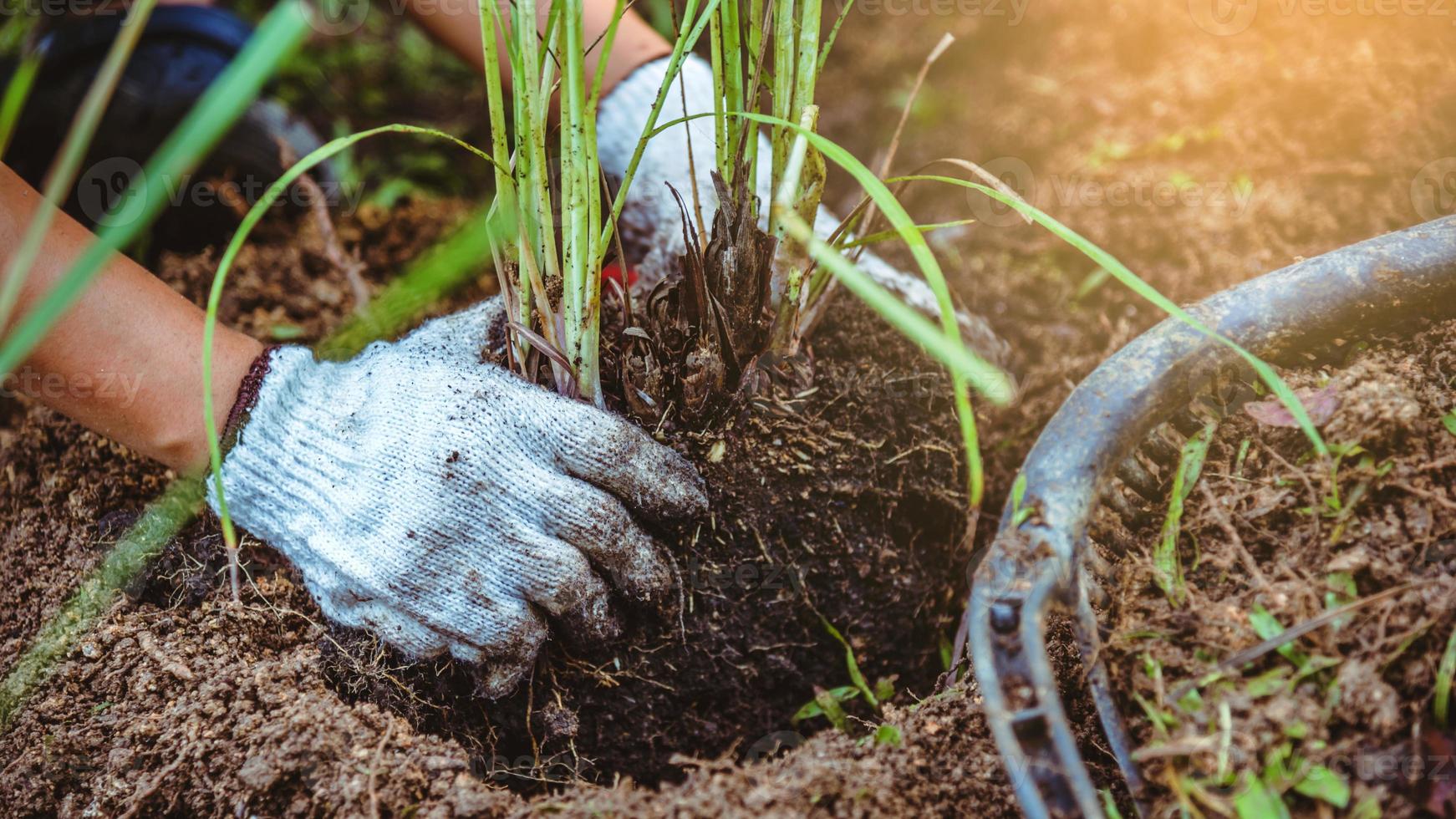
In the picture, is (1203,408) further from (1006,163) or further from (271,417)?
(271,417)

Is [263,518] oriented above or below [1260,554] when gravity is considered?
below

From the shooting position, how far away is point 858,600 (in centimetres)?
124

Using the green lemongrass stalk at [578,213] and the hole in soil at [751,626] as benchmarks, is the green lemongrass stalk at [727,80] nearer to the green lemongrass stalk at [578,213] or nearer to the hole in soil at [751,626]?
the green lemongrass stalk at [578,213]

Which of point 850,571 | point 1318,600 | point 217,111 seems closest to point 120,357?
point 217,111

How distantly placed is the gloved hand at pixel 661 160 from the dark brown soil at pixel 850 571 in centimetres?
43

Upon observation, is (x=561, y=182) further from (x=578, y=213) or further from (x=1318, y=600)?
(x=1318, y=600)

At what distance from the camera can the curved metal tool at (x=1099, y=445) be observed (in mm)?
730

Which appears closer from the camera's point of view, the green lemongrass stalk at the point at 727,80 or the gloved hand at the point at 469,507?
the green lemongrass stalk at the point at 727,80

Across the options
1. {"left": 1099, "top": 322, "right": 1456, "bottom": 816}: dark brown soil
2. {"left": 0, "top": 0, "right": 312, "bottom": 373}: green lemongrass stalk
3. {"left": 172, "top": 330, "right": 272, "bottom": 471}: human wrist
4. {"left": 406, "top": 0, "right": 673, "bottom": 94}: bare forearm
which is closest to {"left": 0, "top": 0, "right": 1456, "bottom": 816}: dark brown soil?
{"left": 1099, "top": 322, "right": 1456, "bottom": 816}: dark brown soil

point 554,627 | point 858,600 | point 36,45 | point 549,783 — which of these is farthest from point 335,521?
point 36,45

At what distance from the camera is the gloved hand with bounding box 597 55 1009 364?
1632mm

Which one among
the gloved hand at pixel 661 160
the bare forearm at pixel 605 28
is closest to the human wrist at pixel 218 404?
the gloved hand at pixel 661 160

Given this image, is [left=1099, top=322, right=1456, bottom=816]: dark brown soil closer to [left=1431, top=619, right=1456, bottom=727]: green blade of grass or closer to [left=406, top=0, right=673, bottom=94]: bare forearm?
[left=1431, top=619, right=1456, bottom=727]: green blade of grass

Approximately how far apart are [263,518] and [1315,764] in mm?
1338
